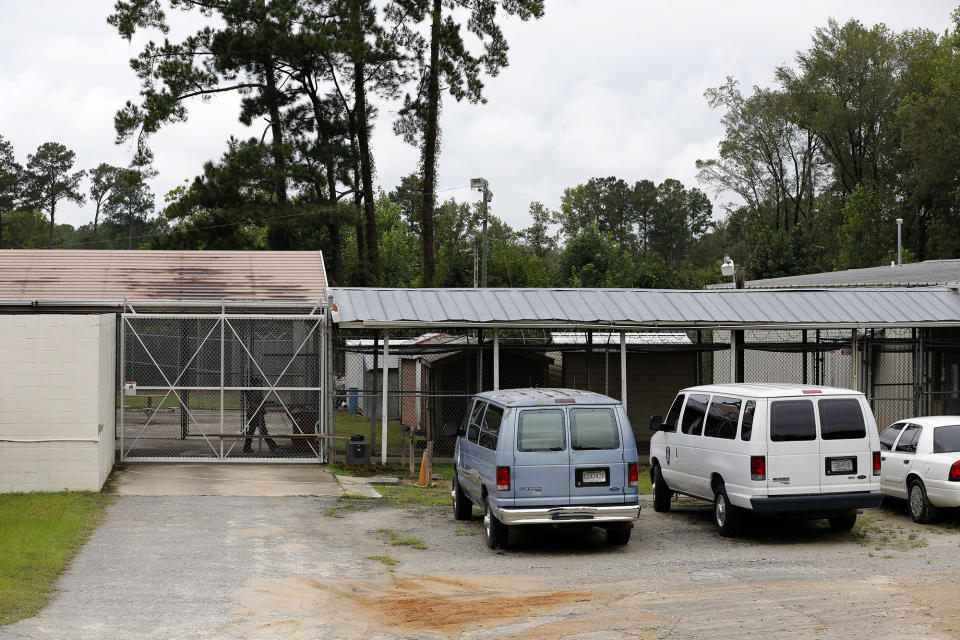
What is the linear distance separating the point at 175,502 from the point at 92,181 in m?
89.6

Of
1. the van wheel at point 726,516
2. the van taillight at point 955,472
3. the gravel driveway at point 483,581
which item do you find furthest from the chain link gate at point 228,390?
the van taillight at point 955,472

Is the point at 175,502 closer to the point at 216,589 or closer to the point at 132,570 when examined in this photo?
the point at 132,570

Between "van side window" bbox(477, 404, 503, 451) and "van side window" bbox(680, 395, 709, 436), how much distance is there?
3.00 metres

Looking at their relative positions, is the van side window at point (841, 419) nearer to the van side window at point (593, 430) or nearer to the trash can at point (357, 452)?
the van side window at point (593, 430)

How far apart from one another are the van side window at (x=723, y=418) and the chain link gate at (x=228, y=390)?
849cm

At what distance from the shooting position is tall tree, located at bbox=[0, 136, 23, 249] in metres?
85.6

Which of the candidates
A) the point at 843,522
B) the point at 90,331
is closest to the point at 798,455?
the point at 843,522

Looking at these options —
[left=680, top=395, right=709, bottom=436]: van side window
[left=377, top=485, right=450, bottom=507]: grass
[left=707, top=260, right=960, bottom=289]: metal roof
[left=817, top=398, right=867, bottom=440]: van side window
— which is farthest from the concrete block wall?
[left=707, top=260, right=960, bottom=289]: metal roof

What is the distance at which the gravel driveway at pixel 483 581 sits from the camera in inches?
356

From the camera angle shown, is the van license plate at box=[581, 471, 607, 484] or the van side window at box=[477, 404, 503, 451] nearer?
the van license plate at box=[581, 471, 607, 484]

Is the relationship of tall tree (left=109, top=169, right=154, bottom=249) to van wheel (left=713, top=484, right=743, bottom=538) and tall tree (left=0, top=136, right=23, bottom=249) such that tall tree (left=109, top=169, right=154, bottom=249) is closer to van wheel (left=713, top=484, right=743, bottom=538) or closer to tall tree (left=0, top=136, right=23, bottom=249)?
tall tree (left=0, top=136, right=23, bottom=249)

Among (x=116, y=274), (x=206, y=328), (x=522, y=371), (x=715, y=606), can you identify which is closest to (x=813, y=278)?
(x=522, y=371)

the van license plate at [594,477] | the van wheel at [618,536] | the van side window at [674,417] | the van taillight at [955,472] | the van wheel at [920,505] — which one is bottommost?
the van wheel at [618,536]

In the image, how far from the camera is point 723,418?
1355 cm
